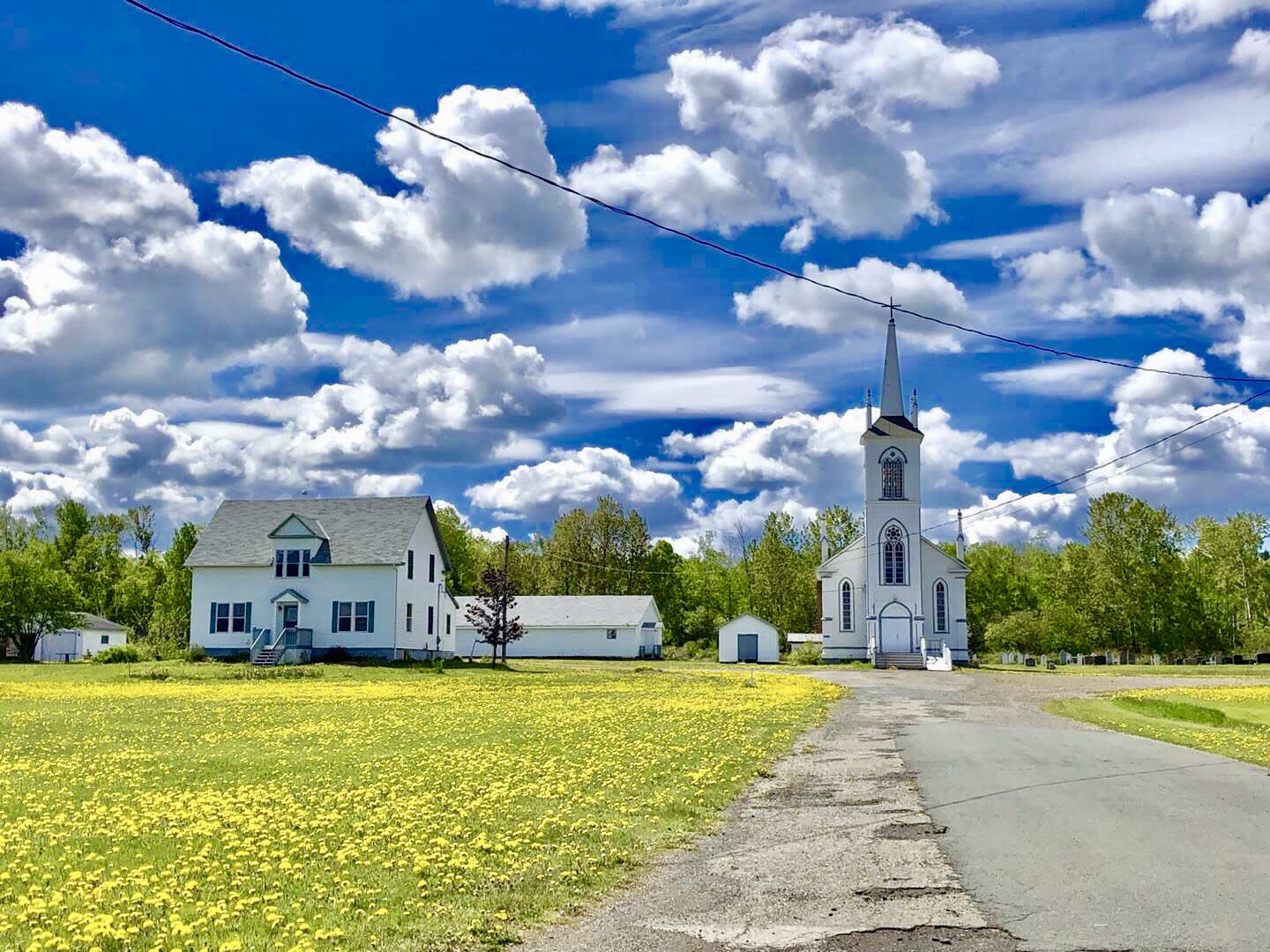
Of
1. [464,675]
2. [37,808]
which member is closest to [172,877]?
[37,808]

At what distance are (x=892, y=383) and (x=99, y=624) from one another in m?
64.5

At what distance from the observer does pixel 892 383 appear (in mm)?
72625

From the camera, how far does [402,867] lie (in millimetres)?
9531

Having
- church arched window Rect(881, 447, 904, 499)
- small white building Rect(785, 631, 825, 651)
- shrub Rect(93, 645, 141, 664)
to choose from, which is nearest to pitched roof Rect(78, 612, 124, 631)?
shrub Rect(93, 645, 141, 664)

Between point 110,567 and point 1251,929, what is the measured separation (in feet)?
336

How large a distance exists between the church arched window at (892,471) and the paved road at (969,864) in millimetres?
52945

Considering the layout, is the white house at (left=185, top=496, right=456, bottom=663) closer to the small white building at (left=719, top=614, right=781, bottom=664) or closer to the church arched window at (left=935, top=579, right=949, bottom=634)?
the small white building at (left=719, top=614, right=781, bottom=664)

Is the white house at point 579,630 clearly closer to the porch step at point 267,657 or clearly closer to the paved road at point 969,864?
the porch step at point 267,657

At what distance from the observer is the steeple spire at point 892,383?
72000 mm

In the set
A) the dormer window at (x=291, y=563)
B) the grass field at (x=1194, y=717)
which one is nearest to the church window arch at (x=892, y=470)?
the grass field at (x=1194, y=717)

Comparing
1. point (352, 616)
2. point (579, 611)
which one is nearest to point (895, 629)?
point (579, 611)

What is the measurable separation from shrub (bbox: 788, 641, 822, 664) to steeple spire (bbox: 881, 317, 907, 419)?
55.2 ft

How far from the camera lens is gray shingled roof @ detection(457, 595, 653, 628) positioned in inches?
3428

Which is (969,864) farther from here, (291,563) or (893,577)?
(893,577)
